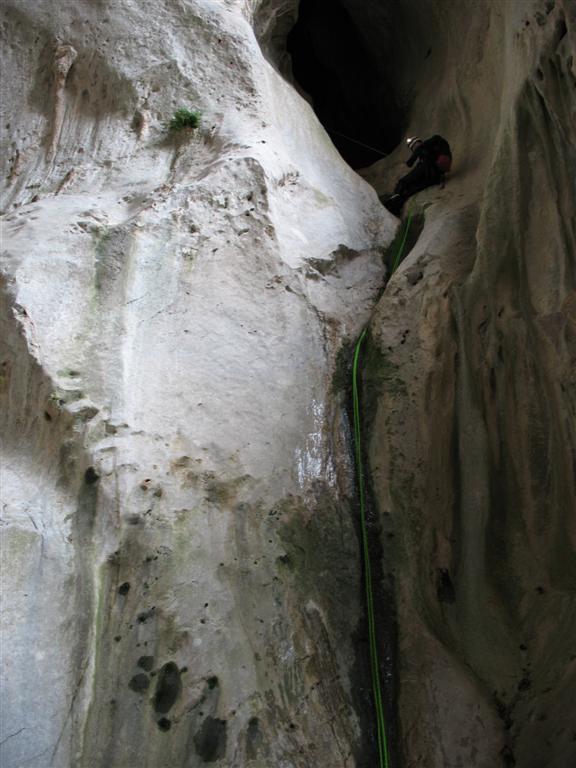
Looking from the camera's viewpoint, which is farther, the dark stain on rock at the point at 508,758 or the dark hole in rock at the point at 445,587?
the dark hole in rock at the point at 445,587

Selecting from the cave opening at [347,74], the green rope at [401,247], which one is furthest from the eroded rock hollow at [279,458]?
the cave opening at [347,74]

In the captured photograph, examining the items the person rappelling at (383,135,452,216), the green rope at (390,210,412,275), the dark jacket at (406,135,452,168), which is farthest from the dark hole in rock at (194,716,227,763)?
the dark jacket at (406,135,452,168)

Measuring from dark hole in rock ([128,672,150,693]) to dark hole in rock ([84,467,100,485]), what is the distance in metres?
0.92

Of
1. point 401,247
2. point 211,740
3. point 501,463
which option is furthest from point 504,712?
point 401,247

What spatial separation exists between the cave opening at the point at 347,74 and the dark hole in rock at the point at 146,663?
21.6 feet

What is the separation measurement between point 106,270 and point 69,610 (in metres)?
2.02

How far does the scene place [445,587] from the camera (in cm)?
397

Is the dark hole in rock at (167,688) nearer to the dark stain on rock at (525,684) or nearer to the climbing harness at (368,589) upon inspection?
the climbing harness at (368,589)

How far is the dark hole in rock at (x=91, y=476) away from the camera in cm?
375

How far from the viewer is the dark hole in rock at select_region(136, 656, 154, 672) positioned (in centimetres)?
341

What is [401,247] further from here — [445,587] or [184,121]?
[445,587]

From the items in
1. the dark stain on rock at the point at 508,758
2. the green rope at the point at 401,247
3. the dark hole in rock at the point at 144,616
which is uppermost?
the green rope at the point at 401,247

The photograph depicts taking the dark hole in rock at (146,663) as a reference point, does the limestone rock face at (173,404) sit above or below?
above

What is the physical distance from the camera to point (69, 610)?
11.1 ft
